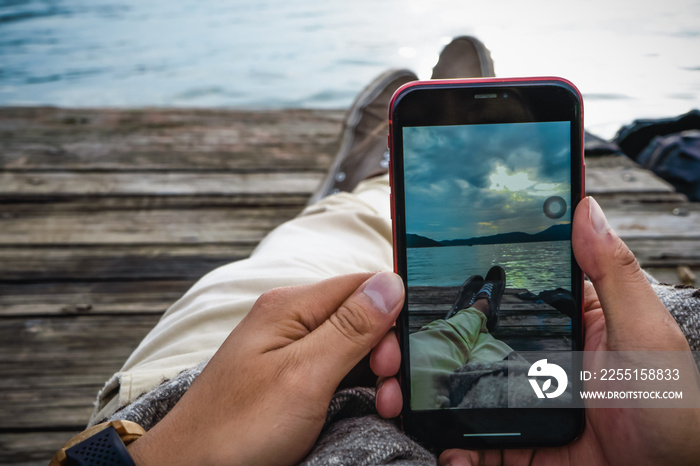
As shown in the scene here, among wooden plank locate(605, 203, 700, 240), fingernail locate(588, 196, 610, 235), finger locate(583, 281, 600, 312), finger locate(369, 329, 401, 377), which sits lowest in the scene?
wooden plank locate(605, 203, 700, 240)

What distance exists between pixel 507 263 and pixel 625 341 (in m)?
0.12

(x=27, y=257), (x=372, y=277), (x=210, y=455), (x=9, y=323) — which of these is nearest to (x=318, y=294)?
(x=372, y=277)

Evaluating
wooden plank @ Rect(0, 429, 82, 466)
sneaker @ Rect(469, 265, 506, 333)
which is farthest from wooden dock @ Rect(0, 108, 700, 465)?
sneaker @ Rect(469, 265, 506, 333)

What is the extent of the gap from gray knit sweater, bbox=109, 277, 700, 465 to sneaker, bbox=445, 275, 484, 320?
4.6 inches

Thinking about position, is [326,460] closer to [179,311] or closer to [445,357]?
[445,357]

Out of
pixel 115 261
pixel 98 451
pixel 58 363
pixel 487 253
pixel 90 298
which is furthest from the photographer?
pixel 115 261

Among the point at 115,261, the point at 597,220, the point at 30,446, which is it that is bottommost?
the point at 30,446

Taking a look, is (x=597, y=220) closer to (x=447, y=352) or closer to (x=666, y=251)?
(x=447, y=352)

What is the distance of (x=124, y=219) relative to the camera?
125 cm

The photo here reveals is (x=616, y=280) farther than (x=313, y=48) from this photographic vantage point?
No

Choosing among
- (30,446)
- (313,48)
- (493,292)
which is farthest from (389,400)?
(313,48)

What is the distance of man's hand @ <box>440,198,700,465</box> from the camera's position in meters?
0.45

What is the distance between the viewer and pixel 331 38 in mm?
4355

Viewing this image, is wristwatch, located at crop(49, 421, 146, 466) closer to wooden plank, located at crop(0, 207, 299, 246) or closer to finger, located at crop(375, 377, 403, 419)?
finger, located at crop(375, 377, 403, 419)
